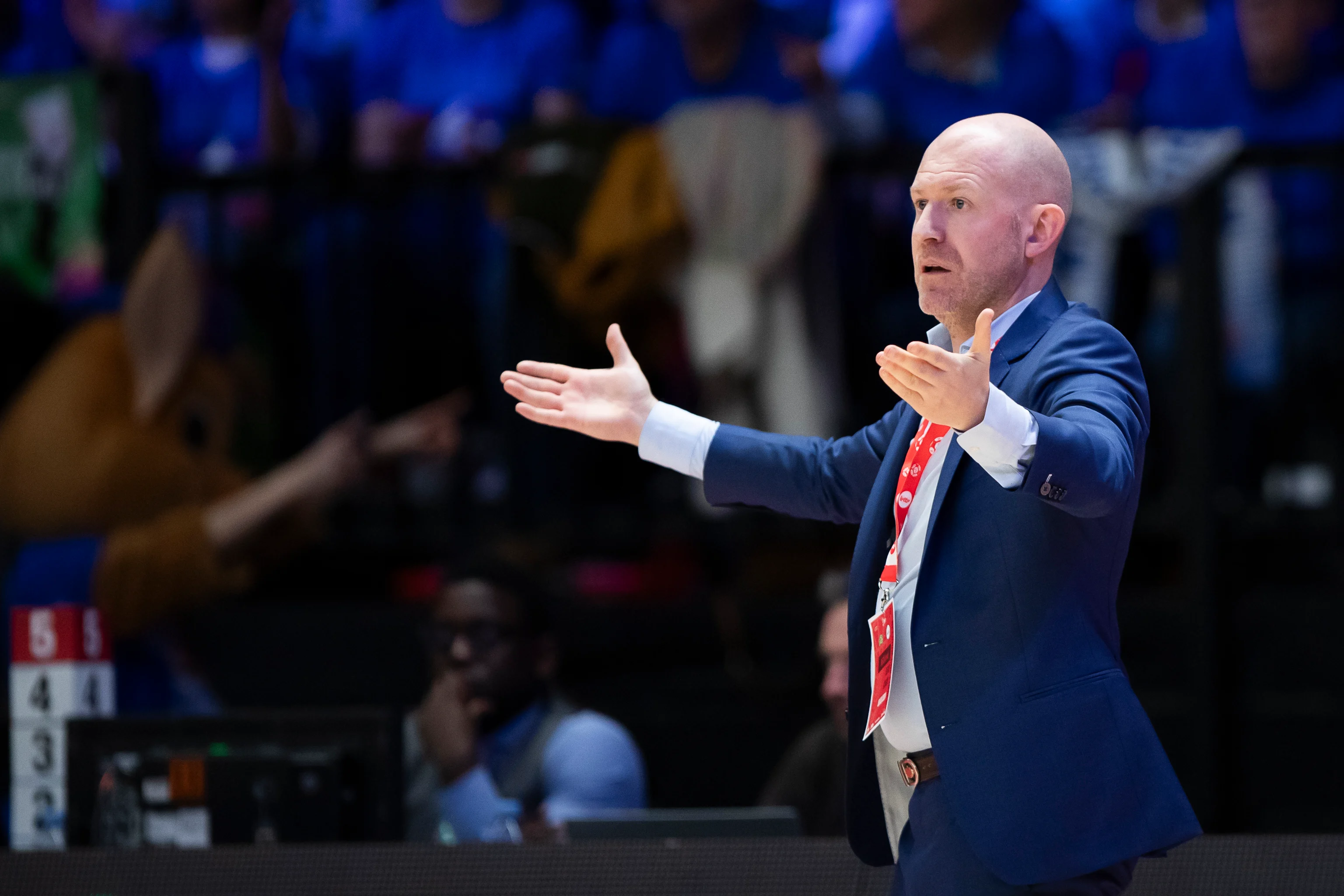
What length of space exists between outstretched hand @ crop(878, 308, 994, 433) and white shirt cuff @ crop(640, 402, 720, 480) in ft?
1.78

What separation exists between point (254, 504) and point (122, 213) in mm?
1046

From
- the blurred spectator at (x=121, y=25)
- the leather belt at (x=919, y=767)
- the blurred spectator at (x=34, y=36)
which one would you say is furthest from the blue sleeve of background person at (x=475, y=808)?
the blurred spectator at (x=34, y=36)

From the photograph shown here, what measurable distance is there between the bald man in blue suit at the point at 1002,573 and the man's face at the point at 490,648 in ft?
6.10

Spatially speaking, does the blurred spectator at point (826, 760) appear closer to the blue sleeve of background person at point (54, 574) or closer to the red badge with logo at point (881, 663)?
the red badge with logo at point (881, 663)

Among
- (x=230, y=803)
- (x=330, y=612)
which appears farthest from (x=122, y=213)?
(x=230, y=803)

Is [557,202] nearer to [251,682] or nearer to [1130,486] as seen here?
[251,682]

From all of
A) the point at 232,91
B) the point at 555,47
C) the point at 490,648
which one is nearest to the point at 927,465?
the point at 490,648

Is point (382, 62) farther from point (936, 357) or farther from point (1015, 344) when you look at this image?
point (936, 357)

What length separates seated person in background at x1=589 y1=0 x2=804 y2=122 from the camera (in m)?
4.91

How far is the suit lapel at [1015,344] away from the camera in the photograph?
1.96 metres

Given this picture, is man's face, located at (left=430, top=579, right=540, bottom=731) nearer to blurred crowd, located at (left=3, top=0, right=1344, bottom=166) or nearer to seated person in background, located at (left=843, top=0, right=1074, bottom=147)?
blurred crowd, located at (left=3, top=0, right=1344, bottom=166)

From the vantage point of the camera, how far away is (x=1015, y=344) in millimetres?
1993

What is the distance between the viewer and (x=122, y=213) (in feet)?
16.3

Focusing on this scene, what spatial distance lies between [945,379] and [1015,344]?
12.7 inches
